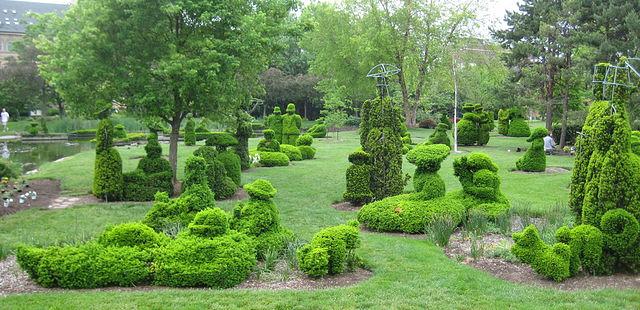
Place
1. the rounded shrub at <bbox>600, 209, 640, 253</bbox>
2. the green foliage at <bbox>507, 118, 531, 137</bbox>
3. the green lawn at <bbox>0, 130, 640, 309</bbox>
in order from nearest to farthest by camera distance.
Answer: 1. the green lawn at <bbox>0, 130, 640, 309</bbox>
2. the rounded shrub at <bbox>600, 209, 640, 253</bbox>
3. the green foliage at <bbox>507, 118, 531, 137</bbox>

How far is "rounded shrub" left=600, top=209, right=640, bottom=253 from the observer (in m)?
7.82

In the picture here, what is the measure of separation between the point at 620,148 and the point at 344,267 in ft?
15.1

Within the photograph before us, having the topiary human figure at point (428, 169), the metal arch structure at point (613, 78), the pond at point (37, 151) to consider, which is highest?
the metal arch structure at point (613, 78)

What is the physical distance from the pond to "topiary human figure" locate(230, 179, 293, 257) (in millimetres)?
19742

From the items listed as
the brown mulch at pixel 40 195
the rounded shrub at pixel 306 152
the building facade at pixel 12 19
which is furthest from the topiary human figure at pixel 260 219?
the building facade at pixel 12 19

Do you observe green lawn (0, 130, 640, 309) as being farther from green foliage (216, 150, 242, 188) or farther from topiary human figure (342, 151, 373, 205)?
green foliage (216, 150, 242, 188)

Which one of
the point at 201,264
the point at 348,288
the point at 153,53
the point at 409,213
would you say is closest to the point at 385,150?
the point at 409,213

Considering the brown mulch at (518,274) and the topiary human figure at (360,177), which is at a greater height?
the topiary human figure at (360,177)

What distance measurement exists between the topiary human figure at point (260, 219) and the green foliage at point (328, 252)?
680 mm

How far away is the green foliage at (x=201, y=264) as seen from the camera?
7.27 meters

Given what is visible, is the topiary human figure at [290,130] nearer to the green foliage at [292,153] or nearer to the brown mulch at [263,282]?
the green foliage at [292,153]

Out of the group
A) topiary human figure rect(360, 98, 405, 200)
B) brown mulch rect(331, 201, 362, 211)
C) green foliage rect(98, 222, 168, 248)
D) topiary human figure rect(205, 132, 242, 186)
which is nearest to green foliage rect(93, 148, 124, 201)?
topiary human figure rect(205, 132, 242, 186)

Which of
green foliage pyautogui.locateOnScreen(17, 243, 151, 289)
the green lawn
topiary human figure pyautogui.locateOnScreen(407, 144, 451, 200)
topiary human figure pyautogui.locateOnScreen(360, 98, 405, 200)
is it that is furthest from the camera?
topiary human figure pyautogui.locateOnScreen(360, 98, 405, 200)

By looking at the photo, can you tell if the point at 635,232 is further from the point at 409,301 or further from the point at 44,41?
the point at 44,41
